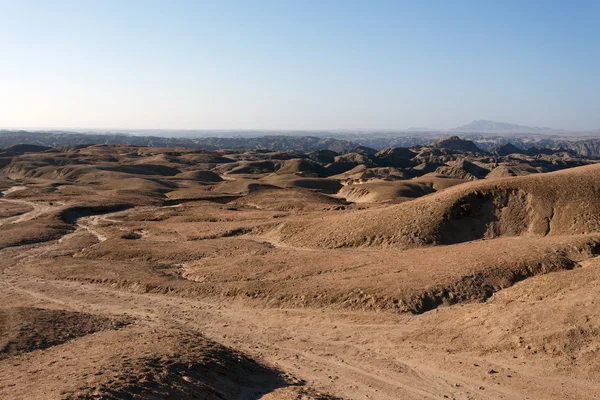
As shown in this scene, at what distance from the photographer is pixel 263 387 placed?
1595 centimetres

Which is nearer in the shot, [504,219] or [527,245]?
[527,245]

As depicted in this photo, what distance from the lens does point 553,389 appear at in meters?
15.3

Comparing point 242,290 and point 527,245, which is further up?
point 527,245

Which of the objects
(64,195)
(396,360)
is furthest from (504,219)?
(64,195)

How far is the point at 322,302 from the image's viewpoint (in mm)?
24203

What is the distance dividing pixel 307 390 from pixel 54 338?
10829 mm

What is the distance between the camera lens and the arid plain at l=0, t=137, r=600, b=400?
51.7 ft

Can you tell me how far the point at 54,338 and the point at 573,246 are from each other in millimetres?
27411

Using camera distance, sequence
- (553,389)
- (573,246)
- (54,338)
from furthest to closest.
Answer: (573,246)
(54,338)
(553,389)

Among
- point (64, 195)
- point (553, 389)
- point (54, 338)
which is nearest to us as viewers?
point (553, 389)

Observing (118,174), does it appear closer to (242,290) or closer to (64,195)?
(64,195)

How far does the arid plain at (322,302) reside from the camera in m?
15.8

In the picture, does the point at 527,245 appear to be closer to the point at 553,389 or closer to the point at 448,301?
the point at 448,301

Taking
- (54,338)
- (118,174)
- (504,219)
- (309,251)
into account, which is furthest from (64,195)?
(504,219)
